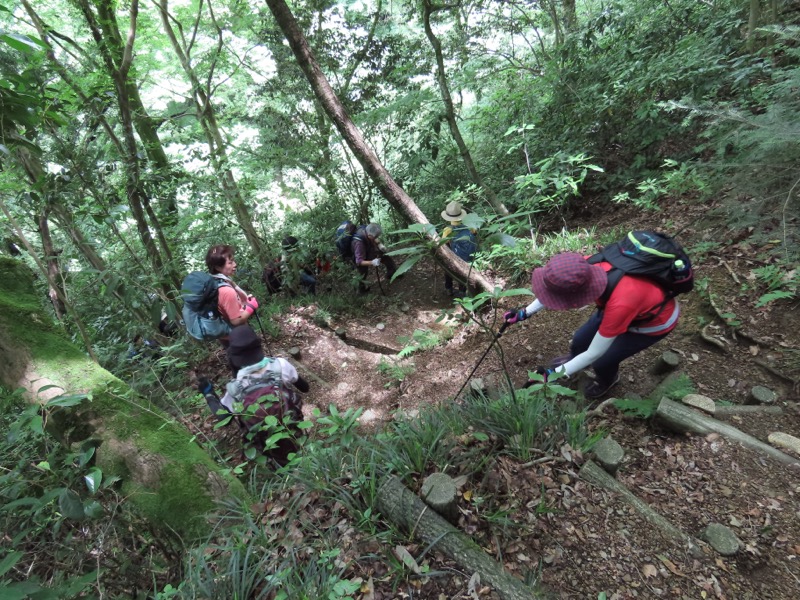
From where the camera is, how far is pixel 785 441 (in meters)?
2.59

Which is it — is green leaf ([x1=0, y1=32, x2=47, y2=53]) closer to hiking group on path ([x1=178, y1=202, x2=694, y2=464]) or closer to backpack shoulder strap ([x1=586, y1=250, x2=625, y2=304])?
hiking group on path ([x1=178, y1=202, x2=694, y2=464])

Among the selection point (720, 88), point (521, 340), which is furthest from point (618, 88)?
point (521, 340)

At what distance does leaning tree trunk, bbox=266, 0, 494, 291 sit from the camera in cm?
433

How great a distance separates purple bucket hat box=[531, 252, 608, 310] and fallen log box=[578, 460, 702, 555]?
1.14 meters

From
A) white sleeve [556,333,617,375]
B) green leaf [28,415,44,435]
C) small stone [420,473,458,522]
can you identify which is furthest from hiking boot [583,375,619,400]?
green leaf [28,415,44,435]

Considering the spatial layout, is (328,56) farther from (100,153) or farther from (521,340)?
(521,340)

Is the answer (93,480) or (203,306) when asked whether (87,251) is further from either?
(93,480)

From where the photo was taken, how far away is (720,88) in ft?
18.1

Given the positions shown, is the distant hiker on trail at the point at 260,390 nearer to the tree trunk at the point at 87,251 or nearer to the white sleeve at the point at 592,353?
the tree trunk at the point at 87,251

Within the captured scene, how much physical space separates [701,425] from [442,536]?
6.98ft

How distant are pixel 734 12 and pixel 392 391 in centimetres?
756

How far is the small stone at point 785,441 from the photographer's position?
2.54m

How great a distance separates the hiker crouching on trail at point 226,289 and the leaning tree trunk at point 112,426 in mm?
1677

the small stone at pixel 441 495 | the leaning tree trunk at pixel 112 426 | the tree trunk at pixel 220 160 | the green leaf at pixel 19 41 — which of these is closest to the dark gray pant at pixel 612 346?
the small stone at pixel 441 495
